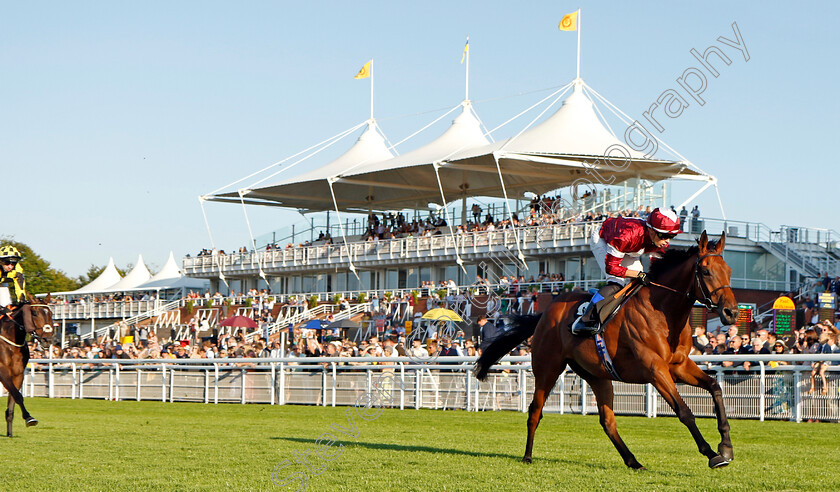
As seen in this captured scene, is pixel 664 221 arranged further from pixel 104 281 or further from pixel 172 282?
pixel 104 281

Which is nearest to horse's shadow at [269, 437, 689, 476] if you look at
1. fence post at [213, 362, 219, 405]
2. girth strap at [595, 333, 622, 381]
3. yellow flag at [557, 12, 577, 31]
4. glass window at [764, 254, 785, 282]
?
girth strap at [595, 333, 622, 381]

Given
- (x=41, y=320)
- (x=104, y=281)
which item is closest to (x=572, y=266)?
(x=41, y=320)

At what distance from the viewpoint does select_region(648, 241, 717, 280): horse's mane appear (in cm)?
823

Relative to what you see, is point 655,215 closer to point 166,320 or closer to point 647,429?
point 647,429

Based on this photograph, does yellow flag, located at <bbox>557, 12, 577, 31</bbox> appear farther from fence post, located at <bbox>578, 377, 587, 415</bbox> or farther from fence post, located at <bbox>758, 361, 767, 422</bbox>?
fence post, located at <bbox>758, 361, 767, 422</bbox>

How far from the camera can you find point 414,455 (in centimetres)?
887

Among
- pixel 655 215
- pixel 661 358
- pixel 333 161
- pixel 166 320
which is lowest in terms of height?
pixel 166 320

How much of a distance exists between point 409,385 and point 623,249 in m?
9.86

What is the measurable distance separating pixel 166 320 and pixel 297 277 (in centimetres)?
640

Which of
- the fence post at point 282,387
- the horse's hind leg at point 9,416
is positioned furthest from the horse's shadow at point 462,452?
the fence post at point 282,387

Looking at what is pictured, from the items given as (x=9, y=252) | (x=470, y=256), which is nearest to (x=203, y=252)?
(x=470, y=256)

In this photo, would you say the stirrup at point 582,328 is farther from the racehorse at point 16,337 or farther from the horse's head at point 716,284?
the racehorse at point 16,337

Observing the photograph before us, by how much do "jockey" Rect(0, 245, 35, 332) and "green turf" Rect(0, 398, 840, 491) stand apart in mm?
1352

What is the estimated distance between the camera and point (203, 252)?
180 ft
